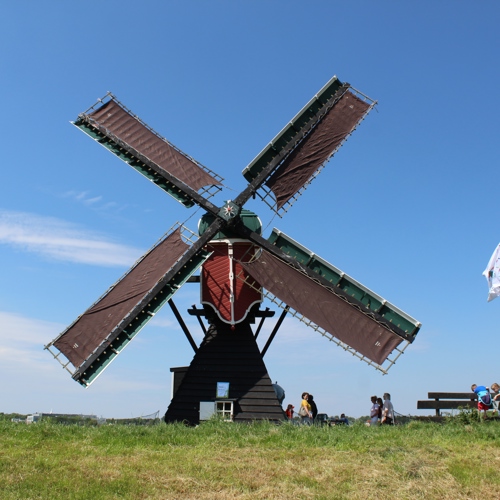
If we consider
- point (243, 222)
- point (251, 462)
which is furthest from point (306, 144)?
point (251, 462)

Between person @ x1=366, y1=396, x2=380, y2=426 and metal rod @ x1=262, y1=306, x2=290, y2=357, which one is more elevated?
metal rod @ x1=262, y1=306, x2=290, y2=357

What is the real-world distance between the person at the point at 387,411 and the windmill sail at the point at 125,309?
23.0 feet

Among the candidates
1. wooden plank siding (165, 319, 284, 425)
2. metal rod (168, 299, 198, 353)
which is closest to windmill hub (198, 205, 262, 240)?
metal rod (168, 299, 198, 353)

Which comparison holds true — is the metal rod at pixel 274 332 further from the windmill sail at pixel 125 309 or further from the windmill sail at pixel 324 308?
the windmill sail at pixel 125 309

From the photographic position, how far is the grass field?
11.1 meters

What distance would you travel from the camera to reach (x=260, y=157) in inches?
835

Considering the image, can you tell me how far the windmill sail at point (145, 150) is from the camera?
20781 mm

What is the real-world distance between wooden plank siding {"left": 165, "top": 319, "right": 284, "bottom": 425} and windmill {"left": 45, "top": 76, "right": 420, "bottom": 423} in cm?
3

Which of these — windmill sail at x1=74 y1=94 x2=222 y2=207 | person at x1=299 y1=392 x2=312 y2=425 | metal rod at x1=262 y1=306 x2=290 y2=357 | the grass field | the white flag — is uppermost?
windmill sail at x1=74 y1=94 x2=222 y2=207

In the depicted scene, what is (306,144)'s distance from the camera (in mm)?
21812

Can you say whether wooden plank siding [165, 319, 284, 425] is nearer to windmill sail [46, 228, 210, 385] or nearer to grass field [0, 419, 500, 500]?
Result: windmill sail [46, 228, 210, 385]

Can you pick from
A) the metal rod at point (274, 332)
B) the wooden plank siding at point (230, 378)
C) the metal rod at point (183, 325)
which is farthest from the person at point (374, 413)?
the metal rod at point (183, 325)

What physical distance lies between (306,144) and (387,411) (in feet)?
30.8

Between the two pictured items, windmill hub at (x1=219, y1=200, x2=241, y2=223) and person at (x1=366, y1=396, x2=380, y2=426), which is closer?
person at (x1=366, y1=396, x2=380, y2=426)
